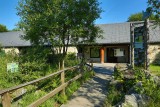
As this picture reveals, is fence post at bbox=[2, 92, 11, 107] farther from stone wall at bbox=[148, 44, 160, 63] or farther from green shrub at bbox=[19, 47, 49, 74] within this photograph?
stone wall at bbox=[148, 44, 160, 63]

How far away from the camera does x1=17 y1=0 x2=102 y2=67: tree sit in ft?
31.9

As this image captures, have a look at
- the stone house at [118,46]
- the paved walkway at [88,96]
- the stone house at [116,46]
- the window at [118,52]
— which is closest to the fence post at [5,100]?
the paved walkway at [88,96]

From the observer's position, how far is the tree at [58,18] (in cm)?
972

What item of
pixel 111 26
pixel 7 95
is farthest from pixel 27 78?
pixel 111 26

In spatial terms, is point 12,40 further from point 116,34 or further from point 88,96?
point 88,96

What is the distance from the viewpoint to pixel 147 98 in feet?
17.2

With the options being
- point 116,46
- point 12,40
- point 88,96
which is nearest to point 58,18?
point 88,96

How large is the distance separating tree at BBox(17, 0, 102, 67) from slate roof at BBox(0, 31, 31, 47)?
665 inches

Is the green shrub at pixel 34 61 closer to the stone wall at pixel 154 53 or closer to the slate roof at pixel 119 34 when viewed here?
the slate roof at pixel 119 34

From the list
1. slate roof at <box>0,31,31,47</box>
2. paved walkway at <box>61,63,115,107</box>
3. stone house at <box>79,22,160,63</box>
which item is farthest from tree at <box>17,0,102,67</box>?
slate roof at <box>0,31,31,47</box>

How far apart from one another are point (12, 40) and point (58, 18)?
24.1 m

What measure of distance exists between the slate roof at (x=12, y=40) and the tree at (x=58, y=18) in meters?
16.9

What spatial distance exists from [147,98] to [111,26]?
23.3 m

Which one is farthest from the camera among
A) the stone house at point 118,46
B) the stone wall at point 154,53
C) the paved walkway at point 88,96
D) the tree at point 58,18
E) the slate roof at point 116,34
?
the slate roof at point 116,34
